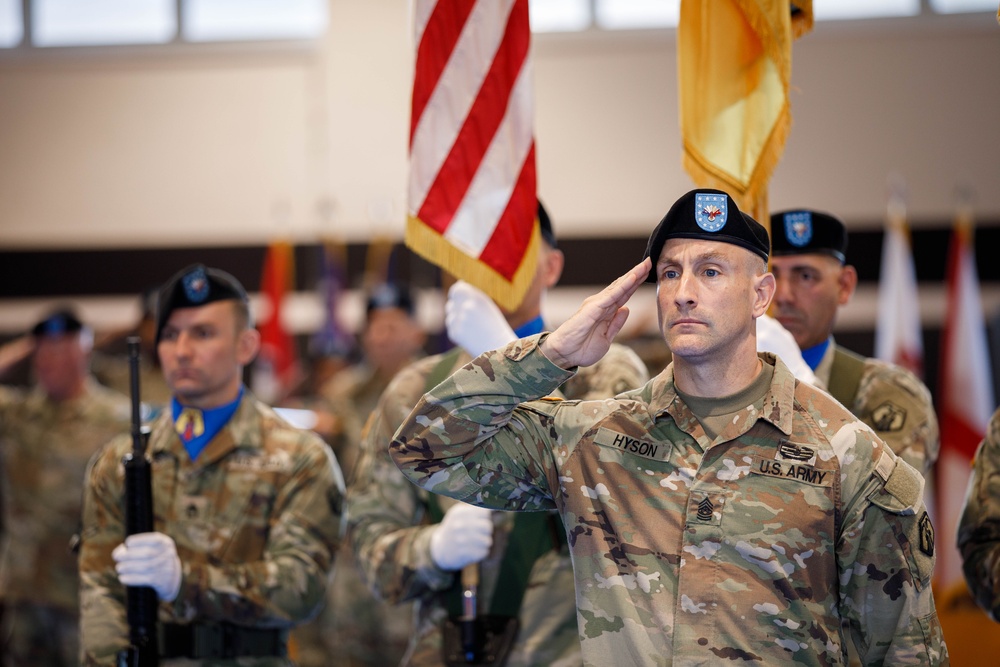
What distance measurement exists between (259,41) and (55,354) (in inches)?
192

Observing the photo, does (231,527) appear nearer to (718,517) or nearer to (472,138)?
(472,138)

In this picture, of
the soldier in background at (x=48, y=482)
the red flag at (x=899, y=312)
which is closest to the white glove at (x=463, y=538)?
the soldier in background at (x=48, y=482)

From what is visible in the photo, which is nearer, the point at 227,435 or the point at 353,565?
the point at 227,435

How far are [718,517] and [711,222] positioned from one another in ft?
1.65

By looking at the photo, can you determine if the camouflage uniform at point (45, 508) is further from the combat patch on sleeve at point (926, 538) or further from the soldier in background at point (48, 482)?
the combat patch on sleeve at point (926, 538)

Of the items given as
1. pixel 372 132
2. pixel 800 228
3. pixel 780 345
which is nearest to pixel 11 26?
pixel 372 132

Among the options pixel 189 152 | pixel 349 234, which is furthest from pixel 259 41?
pixel 349 234

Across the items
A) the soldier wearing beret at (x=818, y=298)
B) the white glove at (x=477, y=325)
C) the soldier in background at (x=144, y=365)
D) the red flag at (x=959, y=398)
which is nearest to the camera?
the white glove at (x=477, y=325)

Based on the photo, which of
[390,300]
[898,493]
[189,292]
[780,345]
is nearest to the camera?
[898,493]

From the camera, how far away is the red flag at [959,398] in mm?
5156

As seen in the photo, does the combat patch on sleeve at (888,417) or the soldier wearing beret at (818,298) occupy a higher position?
the soldier wearing beret at (818,298)

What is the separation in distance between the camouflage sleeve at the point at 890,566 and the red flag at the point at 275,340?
21.4ft

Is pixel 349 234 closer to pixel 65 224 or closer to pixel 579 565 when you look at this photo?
pixel 65 224

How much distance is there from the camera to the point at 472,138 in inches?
112
